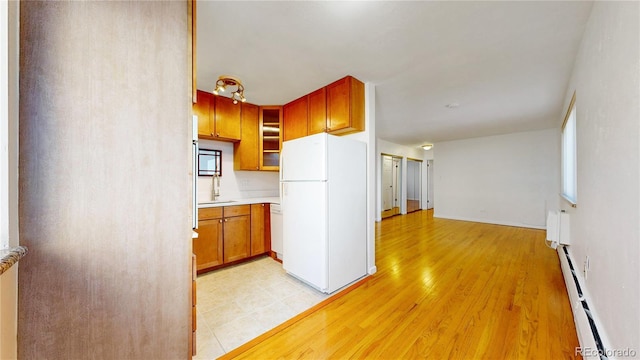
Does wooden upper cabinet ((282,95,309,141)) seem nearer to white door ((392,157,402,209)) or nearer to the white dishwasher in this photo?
the white dishwasher

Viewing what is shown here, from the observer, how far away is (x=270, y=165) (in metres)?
3.46

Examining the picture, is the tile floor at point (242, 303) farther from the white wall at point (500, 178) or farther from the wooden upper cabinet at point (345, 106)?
the white wall at point (500, 178)

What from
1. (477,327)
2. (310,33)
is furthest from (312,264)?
(310,33)

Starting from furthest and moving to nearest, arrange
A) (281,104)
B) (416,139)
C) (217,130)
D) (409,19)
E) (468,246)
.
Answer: (416,139)
(468,246)
(281,104)
(217,130)
(409,19)

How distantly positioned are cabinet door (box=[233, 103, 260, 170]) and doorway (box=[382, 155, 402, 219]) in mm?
3981

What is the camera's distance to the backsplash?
315 cm

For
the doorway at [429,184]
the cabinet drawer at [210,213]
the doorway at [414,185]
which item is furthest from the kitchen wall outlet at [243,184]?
the doorway at [429,184]

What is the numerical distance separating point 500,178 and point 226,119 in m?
6.26

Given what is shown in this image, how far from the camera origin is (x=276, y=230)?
118 inches

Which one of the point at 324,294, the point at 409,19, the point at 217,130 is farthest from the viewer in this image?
the point at 217,130

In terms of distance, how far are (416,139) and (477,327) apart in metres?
5.10

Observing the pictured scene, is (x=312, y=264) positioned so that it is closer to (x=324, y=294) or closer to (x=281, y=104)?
(x=324, y=294)

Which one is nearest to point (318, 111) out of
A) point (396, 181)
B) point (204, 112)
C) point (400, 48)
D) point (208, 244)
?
point (400, 48)

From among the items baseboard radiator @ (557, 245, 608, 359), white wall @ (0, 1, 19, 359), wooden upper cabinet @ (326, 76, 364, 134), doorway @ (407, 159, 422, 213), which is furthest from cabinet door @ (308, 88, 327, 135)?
doorway @ (407, 159, 422, 213)
